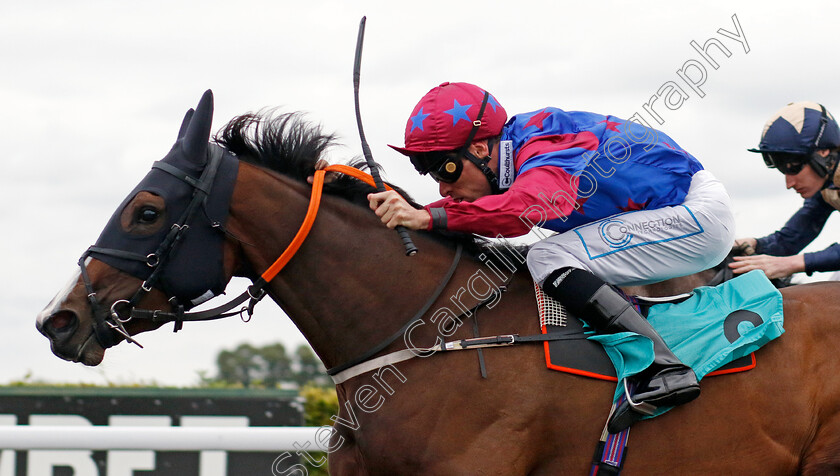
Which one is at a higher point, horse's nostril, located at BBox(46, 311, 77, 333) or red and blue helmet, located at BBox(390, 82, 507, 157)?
red and blue helmet, located at BBox(390, 82, 507, 157)

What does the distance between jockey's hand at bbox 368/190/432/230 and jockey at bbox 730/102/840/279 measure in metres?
1.52

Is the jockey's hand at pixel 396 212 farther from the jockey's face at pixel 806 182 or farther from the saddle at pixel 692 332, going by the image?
the jockey's face at pixel 806 182

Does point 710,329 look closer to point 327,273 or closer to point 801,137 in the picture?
point 801,137

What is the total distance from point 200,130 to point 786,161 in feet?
8.64

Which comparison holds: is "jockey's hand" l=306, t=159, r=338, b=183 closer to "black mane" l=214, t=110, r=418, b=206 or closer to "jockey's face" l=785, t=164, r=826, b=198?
"black mane" l=214, t=110, r=418, b=206

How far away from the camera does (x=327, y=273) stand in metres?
3.26

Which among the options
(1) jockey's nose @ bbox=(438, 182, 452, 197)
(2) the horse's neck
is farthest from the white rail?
(1) jockey's nose @ bbox=(438, 182, 452, 197)

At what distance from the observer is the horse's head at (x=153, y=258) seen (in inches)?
121

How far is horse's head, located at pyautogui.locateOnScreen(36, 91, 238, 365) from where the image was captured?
121 inches

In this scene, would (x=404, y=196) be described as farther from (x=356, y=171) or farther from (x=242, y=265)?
(x=242, y=265)

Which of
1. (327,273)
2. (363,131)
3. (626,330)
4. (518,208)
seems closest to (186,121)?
(363,131)

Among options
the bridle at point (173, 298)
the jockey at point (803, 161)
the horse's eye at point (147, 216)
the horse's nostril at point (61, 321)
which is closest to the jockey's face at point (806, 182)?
the jockey at point (803, 161)

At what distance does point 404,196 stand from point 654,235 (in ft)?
3.36

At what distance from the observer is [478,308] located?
3.31 metres
